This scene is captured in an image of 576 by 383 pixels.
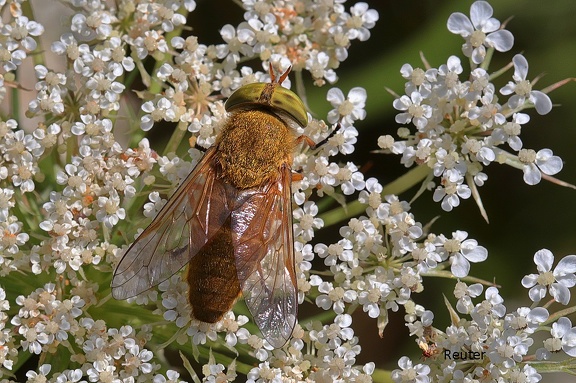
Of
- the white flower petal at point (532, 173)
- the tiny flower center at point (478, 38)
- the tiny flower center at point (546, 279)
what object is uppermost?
the tiny flower center at point (478, 38)

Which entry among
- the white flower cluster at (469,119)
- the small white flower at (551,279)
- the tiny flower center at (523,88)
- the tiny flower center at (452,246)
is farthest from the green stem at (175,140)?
the small white flower at (551,279)

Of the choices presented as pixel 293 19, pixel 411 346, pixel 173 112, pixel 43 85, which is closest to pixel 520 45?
pixel 293 19

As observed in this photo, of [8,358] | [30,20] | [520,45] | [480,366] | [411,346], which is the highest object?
[520,45]

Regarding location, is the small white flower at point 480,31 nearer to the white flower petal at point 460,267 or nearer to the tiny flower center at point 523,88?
the tiny flower center at point 523,88

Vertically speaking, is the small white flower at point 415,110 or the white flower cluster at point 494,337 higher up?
the small white flower at point 415,110

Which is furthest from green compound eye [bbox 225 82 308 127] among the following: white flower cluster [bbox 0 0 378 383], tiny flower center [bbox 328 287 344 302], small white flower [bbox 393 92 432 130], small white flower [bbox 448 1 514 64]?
small white flower [bbox 448 1 514 64]

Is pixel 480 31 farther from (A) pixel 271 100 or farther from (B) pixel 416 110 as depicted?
(A) pixel 271 100

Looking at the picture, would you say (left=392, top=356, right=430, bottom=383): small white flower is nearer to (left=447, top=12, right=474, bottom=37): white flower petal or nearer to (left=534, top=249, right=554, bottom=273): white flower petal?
(left=534, top=249, right=554, bottom=273): white flower petal

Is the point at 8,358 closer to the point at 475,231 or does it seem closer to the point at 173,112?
the point at 173,112
